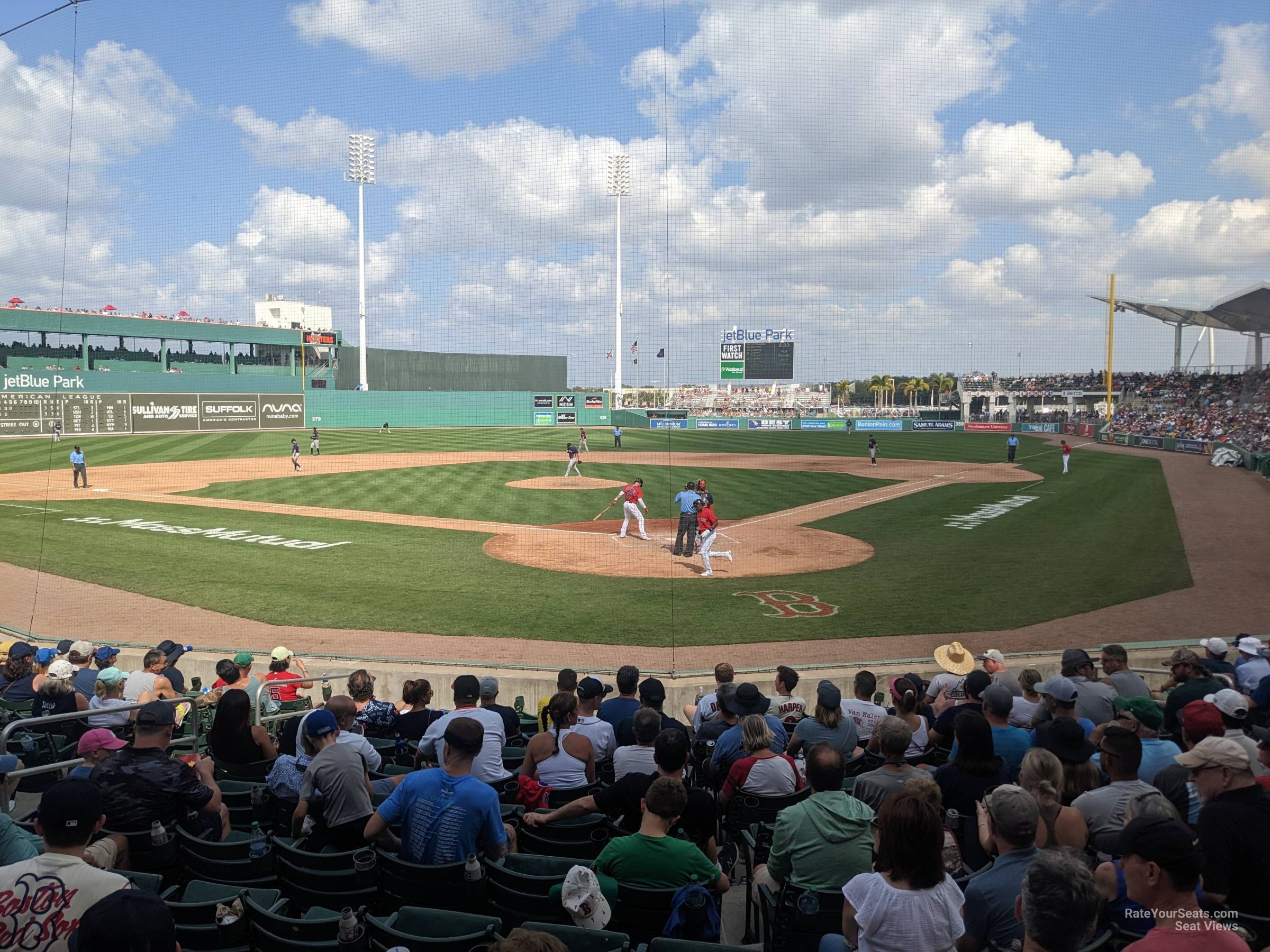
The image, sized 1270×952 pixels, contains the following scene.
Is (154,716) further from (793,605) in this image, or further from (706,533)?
(706,533)

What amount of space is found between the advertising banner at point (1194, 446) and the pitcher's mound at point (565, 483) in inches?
1110

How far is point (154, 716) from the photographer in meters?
4.46

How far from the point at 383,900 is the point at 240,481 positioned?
30573 mm

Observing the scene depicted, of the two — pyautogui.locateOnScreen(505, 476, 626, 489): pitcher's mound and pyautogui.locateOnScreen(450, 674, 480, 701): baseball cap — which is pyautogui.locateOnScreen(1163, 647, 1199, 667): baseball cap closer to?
pyautogui.locateOnScreen(450, 674, 480, 701): baseball cap

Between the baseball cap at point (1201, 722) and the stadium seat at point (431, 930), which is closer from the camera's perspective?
the stadium seat at point (431, 930)

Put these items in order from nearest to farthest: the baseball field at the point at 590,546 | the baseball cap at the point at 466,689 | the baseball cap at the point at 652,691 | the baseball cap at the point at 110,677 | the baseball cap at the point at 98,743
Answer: the baseball cap at the point at 98,743
the baseball cap at the point at 466,689
the baseball cap at the point at 652,691
the baseball cap at the point at 110,677
the baseball field at the point at 590,546

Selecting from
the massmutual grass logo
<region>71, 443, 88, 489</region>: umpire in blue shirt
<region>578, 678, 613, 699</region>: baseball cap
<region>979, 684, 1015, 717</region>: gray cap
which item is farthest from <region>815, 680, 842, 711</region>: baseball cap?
<region>71, 443, 88, 489</region>: umpire in blue shirt

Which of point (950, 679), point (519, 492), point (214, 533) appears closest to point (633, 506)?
point (519, 492)

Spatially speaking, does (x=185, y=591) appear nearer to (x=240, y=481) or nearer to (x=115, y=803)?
(x=115, y=803)

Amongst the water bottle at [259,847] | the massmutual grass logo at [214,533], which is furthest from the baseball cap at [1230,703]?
the massmutual grass logo at [214,533]

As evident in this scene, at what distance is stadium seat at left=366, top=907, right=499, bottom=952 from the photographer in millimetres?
3248

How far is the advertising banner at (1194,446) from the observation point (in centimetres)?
3841

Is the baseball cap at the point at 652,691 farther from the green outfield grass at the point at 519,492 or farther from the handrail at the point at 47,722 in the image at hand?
the green outfield grass at the point at 519,492

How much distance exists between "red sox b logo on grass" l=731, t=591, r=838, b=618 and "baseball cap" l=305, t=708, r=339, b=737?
9639 millimetres
